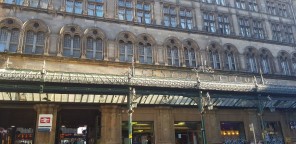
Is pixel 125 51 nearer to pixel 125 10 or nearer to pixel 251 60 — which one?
pixel 125 10

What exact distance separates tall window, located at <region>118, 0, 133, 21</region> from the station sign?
12.4 metres

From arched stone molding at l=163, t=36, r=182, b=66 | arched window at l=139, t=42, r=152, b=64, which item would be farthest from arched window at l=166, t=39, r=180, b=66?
arched window at l=139, t=42, r=152, b=64

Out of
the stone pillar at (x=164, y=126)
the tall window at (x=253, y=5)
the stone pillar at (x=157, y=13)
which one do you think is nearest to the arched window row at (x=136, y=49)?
the stone pillar at (x=157, y=13)

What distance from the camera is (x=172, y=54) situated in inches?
1131

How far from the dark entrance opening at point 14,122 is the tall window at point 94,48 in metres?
7.30

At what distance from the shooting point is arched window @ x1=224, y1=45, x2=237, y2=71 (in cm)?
3111

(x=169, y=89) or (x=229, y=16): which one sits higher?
(x=229, y=16)

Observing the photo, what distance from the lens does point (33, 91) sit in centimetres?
1886

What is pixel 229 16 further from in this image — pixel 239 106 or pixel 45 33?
pixel 45 33

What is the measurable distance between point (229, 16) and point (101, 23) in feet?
55.5

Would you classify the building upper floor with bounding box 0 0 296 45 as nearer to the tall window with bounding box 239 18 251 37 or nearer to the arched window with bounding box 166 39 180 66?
the tall window with bounding box 239 18 251 37

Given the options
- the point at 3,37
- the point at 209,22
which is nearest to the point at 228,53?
the point at 209,22

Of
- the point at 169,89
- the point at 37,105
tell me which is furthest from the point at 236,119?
the point at 37,105

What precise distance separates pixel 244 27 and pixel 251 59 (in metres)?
4.49
